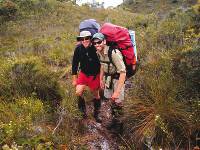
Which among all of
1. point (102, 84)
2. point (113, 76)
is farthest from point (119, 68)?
point (102, 84)

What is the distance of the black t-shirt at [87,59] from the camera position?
5.96 m

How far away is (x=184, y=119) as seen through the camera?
520cm

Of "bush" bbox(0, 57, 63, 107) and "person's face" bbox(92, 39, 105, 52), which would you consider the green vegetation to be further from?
"person's face" bbox(92, 39, 105, 52)

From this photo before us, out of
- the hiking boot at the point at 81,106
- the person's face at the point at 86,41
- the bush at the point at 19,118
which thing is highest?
the person's face at the point at 86,41

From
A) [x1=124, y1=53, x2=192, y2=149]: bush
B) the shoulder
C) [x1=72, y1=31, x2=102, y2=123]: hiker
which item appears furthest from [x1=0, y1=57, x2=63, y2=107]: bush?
the shoulder

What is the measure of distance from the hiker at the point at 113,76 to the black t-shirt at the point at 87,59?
23cm

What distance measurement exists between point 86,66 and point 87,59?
0.16 metres

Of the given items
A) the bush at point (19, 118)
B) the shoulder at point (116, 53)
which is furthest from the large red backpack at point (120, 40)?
the bush at point (19, 118)

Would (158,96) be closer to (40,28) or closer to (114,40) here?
(114,40)

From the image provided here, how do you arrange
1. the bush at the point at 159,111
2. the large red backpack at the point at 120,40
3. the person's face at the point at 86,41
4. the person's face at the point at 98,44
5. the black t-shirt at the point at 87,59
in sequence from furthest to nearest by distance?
the black t-shirt at the point at 87,59 < the person's face at the point at 86,41 < the large red backpack at the point at 120,40 < the person's face at the point at 98,44 < the bush at the point at 159,111

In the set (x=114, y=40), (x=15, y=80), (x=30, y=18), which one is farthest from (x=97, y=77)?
(x=30, y=18)

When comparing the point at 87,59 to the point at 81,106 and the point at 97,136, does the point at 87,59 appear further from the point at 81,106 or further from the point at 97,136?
the point at 97,136

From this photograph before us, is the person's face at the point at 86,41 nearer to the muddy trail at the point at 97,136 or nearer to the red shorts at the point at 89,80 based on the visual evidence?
the red shorts at the point at 89,80

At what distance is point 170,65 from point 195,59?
2.00ft
